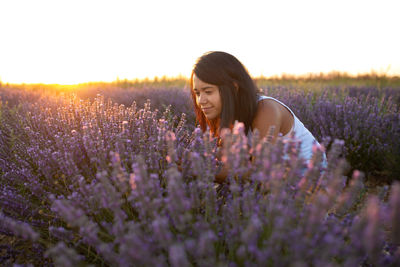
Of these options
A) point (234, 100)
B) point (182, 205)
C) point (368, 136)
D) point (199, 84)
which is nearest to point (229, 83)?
point (234, 100)

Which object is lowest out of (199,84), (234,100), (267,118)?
(267,118)

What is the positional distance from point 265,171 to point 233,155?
129 mm

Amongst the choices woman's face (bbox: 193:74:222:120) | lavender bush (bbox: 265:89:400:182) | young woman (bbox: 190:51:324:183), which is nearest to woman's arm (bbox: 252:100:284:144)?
young woman (bbox: 190:51:324:183)

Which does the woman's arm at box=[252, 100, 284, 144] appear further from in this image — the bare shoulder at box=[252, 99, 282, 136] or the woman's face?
the woman's face

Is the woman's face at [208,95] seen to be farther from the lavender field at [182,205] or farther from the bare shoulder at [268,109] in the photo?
the lavender field at [182,205]

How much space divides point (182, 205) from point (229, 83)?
1.65 m

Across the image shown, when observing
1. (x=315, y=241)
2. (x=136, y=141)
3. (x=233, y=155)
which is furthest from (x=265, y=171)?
(x=136, y=141)

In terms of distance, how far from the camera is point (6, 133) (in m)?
2.66

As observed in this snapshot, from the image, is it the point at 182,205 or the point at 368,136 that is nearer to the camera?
the point at 182,205

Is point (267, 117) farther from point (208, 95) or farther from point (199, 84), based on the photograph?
point (199, 84)

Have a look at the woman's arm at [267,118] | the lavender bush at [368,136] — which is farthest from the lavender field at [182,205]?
the woman's arm at [267,118]

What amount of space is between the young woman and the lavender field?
52 cm

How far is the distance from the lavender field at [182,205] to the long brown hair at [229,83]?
1.84 ft

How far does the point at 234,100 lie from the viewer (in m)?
2.39
